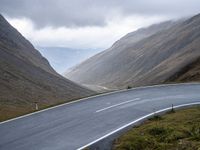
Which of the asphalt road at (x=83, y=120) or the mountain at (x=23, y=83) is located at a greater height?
the mountain at (x=23, y=83)

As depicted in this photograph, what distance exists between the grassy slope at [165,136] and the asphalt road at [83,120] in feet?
5.12

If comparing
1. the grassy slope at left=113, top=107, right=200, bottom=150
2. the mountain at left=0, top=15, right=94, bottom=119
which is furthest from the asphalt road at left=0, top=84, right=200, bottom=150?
the mountain at left=0, top=15, right=94, bottom=119

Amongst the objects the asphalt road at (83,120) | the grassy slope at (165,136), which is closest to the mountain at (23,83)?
the asphalt road at (83,120)

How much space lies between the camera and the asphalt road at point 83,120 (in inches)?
684

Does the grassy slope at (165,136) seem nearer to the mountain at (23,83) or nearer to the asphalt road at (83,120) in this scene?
the asphalt road at (83,120)

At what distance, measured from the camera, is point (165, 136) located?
657 inches

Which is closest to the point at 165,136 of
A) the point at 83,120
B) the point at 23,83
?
the point at 83,120

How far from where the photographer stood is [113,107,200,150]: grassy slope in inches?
608

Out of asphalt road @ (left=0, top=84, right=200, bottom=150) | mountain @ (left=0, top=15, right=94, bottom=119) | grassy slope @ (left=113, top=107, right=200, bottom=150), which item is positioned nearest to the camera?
grassy slope @ (left=113, top=107, right=200, bottom=150)

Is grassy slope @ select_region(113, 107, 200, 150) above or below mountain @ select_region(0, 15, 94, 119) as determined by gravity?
below

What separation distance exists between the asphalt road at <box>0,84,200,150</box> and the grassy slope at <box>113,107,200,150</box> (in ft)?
5.12

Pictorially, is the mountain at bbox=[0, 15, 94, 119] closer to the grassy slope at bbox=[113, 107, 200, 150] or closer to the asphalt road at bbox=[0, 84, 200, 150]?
the asphalt road at bbox=[0, 84, 200, 150]

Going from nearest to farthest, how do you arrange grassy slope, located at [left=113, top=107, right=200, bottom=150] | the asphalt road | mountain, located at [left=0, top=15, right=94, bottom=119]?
1. grassy slope, located at [left=113, top=107, right=200, bottom=150]
2. the asphalt road
3. mountain, located at [left=0, top=15, right=94, bottom=119]

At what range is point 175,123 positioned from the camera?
62.7 ft
